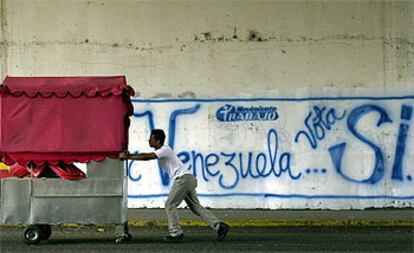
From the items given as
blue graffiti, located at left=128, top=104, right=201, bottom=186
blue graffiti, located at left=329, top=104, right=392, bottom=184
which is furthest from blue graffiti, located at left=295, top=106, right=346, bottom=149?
blue graffiti, located at left=128, top=104, right=201, bottom=186

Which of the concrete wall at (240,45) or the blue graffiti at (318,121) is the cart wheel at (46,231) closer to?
the concrete wall at (240,45)

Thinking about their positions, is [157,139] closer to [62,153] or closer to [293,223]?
[62,153]

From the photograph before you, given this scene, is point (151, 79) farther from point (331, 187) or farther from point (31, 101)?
point (31, 101)

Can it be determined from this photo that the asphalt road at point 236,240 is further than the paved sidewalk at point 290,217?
No

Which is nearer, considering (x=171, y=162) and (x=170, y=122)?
(x=171, y=162)

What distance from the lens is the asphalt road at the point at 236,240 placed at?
464 inches

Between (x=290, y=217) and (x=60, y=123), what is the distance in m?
5.24

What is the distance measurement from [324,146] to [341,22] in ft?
7.47

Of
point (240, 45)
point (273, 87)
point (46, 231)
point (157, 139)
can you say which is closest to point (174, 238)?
point (157, 139)

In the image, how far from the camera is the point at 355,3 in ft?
55.8

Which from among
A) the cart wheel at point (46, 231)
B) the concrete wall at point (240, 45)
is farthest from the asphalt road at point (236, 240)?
the concrete wall at point (240, 45)

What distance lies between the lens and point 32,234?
12.1 meters

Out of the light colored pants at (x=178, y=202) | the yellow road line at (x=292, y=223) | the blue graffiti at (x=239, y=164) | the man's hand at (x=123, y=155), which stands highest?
the man's hand at (x=123, y=155)

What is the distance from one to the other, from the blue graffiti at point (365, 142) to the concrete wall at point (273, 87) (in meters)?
0.02
